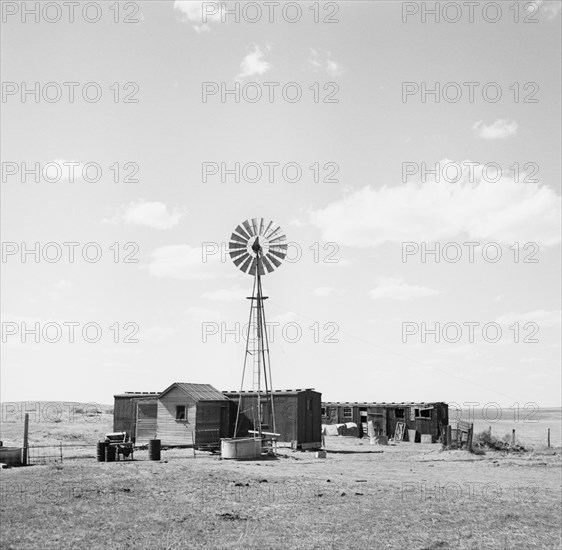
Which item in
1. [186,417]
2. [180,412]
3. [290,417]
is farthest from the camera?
[290,417]

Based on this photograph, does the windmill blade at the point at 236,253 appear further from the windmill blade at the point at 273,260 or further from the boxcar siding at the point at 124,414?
the boxcar siding at the point at 124,414

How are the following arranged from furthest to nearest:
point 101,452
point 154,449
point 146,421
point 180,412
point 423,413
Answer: point 423,413 → point 146,421 → point 180,412 → point 154,449 → point 101,452

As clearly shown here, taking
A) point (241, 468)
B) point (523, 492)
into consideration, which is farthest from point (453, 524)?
point (241, 468)

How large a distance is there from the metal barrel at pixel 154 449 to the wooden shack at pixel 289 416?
12.7m

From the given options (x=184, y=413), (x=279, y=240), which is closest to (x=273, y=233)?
(x=279, y=240)

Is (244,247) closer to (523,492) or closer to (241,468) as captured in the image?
(241,468)

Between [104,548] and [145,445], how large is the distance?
2766 cm

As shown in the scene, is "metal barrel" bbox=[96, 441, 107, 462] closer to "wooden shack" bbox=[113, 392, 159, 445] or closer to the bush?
"wooden shack" bbox=[113, 392, 159, 445]

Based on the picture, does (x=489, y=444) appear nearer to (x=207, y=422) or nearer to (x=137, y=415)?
(x=207, y=422)

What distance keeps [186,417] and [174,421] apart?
39.8 inches

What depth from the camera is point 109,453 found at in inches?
1387

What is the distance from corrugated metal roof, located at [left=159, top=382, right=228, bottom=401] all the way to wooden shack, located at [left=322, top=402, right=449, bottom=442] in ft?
72.3

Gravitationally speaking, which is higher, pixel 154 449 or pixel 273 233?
pixel 273 233

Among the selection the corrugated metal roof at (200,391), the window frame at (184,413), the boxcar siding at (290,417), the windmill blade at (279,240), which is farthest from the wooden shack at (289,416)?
the windmill blade at (279,240)
